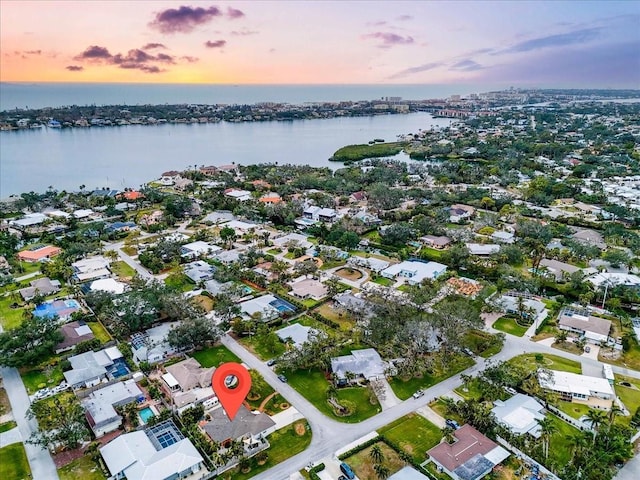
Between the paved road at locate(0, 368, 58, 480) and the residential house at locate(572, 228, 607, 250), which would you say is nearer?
the paved road at locate(0, 368, 58, 480)

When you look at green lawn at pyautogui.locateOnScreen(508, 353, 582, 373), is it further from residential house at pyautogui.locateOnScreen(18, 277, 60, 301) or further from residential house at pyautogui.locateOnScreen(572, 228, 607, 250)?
residential house at pyautogui.locateOnScreen(18, 277, 60, 301)

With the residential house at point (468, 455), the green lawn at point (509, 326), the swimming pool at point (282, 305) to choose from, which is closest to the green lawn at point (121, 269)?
the swimming pool at point (282, 305)

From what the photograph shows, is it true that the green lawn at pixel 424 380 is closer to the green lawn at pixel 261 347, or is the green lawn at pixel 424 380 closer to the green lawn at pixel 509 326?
the green lawn at pixel 509 326

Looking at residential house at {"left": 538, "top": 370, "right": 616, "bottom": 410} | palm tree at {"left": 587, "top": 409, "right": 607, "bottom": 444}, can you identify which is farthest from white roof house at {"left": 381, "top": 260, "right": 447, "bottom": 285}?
palm tree at {"left": 587, "top": 409, "right": 607, "bottom": 444}

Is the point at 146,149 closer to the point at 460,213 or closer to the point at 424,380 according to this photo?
the point at 460,213

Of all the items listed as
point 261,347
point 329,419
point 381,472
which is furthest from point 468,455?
point 261,347
